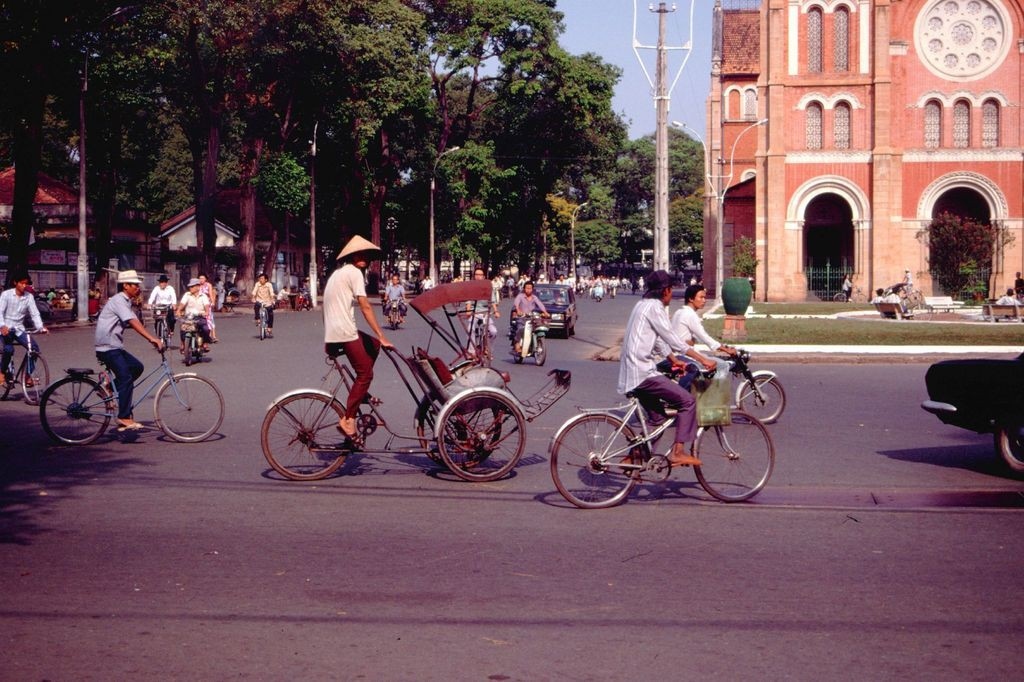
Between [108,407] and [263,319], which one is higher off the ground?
[263,319]

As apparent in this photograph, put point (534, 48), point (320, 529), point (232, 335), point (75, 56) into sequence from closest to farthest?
point (320, 529), point (232, 335), point (75, 56), point (534, 48)

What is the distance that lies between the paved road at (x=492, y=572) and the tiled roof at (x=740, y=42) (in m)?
76.3

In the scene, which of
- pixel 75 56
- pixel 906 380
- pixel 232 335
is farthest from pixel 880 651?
pixel 75 56

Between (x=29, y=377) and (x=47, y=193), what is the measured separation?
137 feet

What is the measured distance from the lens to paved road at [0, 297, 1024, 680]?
521cm

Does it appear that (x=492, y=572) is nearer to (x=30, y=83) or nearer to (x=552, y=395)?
(x=552, y=395)

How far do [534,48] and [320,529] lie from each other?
56.9m

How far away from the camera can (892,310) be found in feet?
130

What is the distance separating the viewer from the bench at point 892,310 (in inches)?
1551

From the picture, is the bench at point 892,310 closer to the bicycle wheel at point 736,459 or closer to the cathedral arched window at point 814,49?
the cathedral arched window at point 814,49

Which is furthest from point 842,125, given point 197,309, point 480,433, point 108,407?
point 480,433

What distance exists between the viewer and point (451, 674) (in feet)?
16.3

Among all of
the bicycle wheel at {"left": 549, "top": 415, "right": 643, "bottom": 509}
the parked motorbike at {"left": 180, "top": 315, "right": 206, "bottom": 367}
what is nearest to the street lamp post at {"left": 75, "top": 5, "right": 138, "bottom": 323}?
the parked motorbike at {"left": 180, "top": 315, "right": 206, "bottom": 367}

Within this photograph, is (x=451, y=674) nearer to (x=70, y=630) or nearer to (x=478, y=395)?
(x=70, y=630)
